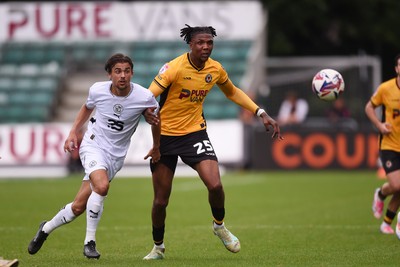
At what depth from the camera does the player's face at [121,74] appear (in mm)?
10430

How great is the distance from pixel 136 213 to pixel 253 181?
25.3 feet

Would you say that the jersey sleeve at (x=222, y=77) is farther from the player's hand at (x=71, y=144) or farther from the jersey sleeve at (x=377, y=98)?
the jersey sleeve at (x=377, y=98)

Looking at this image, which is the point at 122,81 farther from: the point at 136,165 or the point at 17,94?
the point at 17,94

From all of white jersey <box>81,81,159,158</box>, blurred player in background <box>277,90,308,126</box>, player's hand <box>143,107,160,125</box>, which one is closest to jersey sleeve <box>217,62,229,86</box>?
white jersey <box>81,81,159,158</box>

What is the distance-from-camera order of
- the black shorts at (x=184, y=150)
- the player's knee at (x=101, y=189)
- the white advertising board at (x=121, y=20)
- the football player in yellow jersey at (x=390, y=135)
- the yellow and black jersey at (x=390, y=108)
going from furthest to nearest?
the white advertising board at (x=121, y=20), the yellow and black jersey at (x=390, y=108), the football player in yellow jersey at (x=390, y=135), the black shorts at (x=184, y=150), the player's knee at (x=101, y=189)

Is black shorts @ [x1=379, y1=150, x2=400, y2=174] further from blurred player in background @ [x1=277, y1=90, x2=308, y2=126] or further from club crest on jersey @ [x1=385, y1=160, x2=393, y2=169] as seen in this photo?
blurred player in background @ [x1=277, y1=90, x2=308, y2=126]

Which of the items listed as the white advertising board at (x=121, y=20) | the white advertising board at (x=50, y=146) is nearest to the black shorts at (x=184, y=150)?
the white advertising board at (x=50, y=146)

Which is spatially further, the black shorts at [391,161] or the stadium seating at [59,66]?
the stadium seating at [59,66]

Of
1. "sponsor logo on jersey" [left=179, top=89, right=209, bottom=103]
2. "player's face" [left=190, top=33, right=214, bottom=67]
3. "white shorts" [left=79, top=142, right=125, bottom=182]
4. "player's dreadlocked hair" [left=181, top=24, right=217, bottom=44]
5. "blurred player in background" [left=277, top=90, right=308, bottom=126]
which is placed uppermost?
"player's dreadlocked hair" [left=181, top=24, right=217, bottom=44]

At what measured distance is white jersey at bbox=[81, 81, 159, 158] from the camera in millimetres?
10617

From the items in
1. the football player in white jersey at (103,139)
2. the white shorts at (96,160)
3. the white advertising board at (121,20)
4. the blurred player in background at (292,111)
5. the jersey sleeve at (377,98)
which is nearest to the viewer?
the football player in white jersey at (103,139)

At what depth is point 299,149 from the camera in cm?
2747

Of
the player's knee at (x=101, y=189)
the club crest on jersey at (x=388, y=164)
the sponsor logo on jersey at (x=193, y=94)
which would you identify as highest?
the sponsor logo on jersey at (x=193, y=94)

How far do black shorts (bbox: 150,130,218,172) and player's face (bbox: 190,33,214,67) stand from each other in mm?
894
